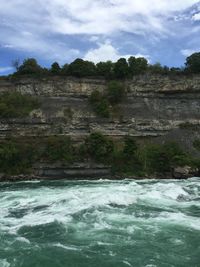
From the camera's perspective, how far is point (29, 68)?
65438 mm

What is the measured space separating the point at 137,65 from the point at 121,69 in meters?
3.89

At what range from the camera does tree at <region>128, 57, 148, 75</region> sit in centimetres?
6404

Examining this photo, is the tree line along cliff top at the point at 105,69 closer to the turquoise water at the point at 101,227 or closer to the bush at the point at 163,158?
the bush at the point at 163,158

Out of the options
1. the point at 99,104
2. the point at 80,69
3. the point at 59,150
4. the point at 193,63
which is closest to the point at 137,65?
the point at 193,63

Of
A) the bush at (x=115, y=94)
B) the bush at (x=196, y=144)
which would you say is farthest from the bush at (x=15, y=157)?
the bush at (x=196, y=144)

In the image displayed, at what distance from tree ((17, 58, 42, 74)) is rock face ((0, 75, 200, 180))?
3.57 meters

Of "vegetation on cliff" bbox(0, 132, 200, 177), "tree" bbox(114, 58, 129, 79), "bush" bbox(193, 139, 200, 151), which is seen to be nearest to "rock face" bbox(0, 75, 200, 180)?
"bush" bbox(193, 139, 200, 151)

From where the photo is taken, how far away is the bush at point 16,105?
54406mm

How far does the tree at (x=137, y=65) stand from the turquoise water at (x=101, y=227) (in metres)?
30.3

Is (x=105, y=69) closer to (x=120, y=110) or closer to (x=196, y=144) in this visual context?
(x=120, y=110)

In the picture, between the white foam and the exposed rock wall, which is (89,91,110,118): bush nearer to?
the exposed rock wall

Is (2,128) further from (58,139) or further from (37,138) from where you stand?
(58,139)

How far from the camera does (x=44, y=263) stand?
701 inches

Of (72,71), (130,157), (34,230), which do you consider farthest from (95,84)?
(34,230)
